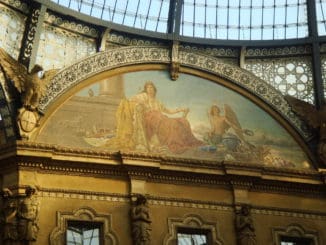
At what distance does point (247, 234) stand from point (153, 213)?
123 inches

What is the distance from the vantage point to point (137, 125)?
29.6 metres

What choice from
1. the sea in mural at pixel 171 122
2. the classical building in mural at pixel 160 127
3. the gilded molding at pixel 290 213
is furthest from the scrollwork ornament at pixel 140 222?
the gilded molding at pixel 290 213

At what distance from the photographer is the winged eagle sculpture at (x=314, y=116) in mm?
30703

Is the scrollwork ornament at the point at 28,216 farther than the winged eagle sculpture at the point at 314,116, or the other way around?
the winged eagle sculpture at the point at 314,116

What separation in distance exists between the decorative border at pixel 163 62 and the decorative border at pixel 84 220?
13.5 feet

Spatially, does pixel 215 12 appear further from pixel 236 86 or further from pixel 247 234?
pixel 247 234

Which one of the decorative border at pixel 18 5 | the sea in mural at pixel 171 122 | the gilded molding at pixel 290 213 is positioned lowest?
the gilded molding at pixel 290 213

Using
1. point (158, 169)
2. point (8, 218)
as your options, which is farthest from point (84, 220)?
point (158, 169)

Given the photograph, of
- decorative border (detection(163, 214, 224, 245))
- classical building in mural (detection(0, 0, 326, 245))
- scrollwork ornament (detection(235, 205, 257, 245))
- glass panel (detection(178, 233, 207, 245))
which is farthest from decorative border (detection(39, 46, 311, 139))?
glass panel (detection(178, 233, 207, 245))

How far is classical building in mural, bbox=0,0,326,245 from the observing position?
2734 cm

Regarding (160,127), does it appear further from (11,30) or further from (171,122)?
(11,30)

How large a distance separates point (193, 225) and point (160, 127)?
377 cm

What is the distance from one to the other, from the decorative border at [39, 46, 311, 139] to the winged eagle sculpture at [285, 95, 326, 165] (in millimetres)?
237

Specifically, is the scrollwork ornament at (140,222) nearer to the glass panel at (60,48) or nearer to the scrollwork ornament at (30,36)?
the glass panel at (60,48)
